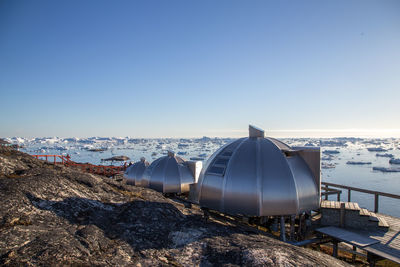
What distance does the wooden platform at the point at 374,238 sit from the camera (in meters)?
7.87

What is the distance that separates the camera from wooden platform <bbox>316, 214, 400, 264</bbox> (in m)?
7.87

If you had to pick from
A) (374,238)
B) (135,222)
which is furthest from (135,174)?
(374,238)

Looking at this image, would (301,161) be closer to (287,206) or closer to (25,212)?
(287,206)

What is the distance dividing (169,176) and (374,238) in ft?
44.4

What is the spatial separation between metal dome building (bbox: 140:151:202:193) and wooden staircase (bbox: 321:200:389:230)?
10407mm

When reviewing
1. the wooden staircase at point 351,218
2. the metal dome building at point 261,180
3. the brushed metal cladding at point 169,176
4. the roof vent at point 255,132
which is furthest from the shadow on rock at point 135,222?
the brushed metal cladding at point 169,176

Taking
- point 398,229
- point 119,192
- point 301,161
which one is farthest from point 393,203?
point 119,192

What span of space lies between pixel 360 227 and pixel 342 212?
0.85 meters

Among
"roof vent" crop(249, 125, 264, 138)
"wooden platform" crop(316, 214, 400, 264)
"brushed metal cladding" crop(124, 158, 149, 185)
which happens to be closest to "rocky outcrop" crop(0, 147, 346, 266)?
"wooden platform" crop(316, 214, 400, 264)

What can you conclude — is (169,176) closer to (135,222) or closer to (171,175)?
(171,175)

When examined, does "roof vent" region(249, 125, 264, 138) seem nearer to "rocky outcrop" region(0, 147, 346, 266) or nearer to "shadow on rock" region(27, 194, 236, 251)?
"rocky outcrop" region(0, 147, 346, 266)

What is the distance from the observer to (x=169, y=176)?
18594 mm

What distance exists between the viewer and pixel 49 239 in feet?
16.4

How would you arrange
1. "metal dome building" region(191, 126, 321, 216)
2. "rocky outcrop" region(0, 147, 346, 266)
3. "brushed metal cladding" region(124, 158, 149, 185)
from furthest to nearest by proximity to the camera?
"brushed metal cladding" region(124, 158, 149, 185), "metal dome building" region(191, 126, 321, 216), "rocky outcrop" region(0, 147, 346, 266)
